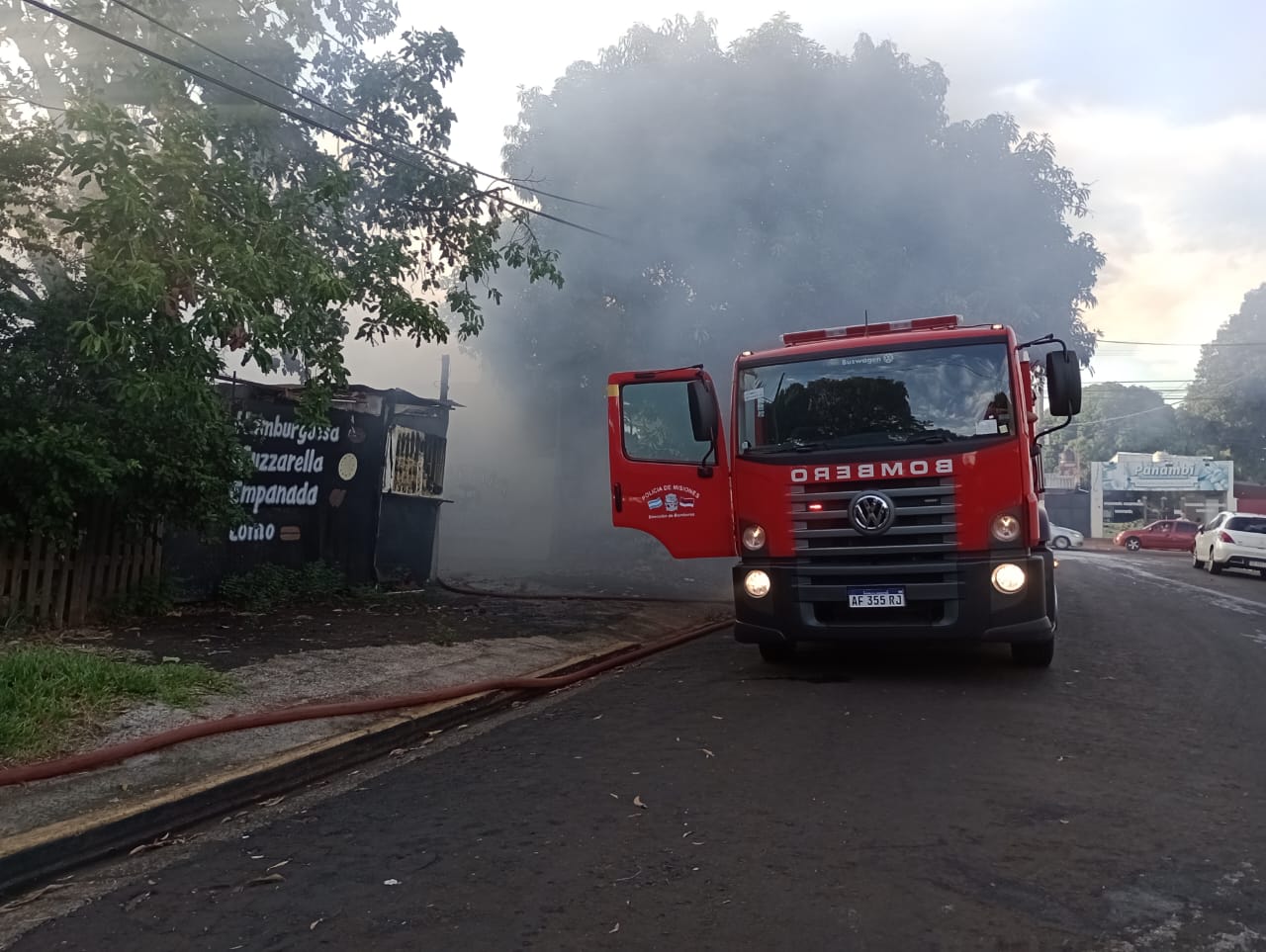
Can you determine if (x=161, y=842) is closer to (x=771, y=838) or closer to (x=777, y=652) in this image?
(x=771, y=838)

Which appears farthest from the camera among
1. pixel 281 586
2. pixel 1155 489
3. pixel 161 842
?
pixel 1155 489

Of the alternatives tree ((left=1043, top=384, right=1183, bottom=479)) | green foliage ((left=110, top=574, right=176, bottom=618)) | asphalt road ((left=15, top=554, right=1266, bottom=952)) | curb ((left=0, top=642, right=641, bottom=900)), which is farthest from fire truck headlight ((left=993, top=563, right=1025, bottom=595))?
tree ((left=1043, top=384, right=1183, bottom=479))

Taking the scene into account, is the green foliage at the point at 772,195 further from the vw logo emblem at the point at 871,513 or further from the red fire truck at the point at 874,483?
the vw logo emblem at the point at 871,513

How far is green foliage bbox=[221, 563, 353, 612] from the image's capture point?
1012 cm

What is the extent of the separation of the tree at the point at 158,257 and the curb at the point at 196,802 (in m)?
2.98

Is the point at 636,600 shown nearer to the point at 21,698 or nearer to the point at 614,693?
the point at 614,693

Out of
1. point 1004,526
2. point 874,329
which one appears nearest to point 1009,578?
point 1004,526

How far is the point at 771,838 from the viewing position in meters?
4.13

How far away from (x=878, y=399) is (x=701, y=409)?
1.35 metres

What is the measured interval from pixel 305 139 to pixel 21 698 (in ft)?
30.7

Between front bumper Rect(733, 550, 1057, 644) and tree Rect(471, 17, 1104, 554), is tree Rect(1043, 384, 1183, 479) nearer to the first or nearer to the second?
tree Rect(471, 17, 1104, 554)

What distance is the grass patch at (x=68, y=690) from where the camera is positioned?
5.07 meters

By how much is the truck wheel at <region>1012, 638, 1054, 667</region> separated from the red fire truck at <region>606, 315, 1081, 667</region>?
0.02 m

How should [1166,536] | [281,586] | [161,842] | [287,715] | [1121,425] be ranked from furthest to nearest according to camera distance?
[1121,425] < [1166,536] < [281,586] < [287,715] < [161,842]
